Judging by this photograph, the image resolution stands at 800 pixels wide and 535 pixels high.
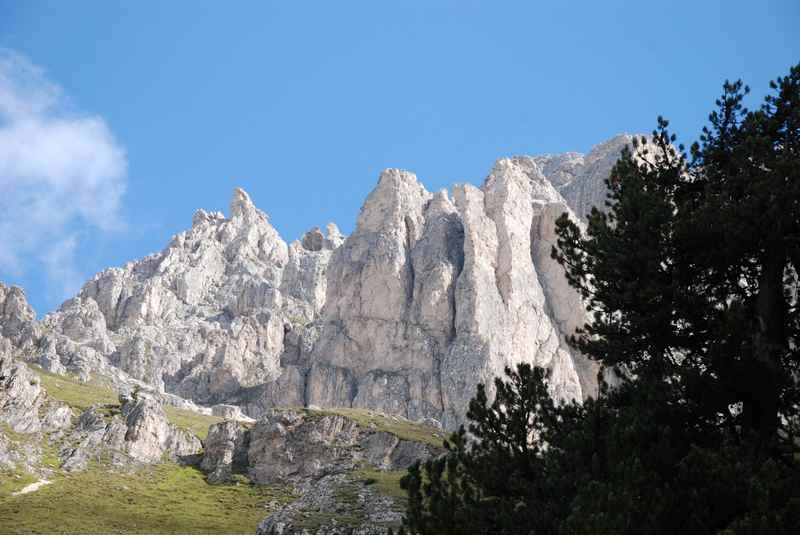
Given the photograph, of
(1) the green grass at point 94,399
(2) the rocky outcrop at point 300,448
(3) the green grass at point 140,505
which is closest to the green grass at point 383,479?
(2) the rocky outcrop at point 300,448

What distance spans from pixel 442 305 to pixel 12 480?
97438 millimetres

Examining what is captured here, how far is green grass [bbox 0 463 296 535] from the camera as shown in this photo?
291 feet

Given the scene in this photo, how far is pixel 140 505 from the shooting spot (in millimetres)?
103938

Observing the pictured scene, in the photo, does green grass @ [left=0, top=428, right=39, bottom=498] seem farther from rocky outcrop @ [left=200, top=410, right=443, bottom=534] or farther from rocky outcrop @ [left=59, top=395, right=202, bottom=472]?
rocky outcrop @ [left=200, top=410, right=443, bottom=534]

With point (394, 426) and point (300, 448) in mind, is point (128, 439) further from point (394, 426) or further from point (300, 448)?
point (394, 426)

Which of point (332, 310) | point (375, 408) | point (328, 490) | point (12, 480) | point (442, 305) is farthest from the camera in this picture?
point (332, 310)

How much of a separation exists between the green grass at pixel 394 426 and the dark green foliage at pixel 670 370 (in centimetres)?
8627

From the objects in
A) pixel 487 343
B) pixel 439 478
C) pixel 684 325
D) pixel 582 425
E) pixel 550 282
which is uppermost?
pixel 550 282

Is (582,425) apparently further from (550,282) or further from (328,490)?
(550,282)

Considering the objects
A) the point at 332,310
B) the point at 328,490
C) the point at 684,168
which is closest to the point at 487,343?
the point at 332,310

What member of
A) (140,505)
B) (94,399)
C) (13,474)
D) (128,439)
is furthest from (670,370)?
(94,399)

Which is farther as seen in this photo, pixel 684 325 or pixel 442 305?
pixel 442 305

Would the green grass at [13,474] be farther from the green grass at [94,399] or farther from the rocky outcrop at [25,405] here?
the green grass at [94,399]

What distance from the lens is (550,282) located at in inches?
7500
